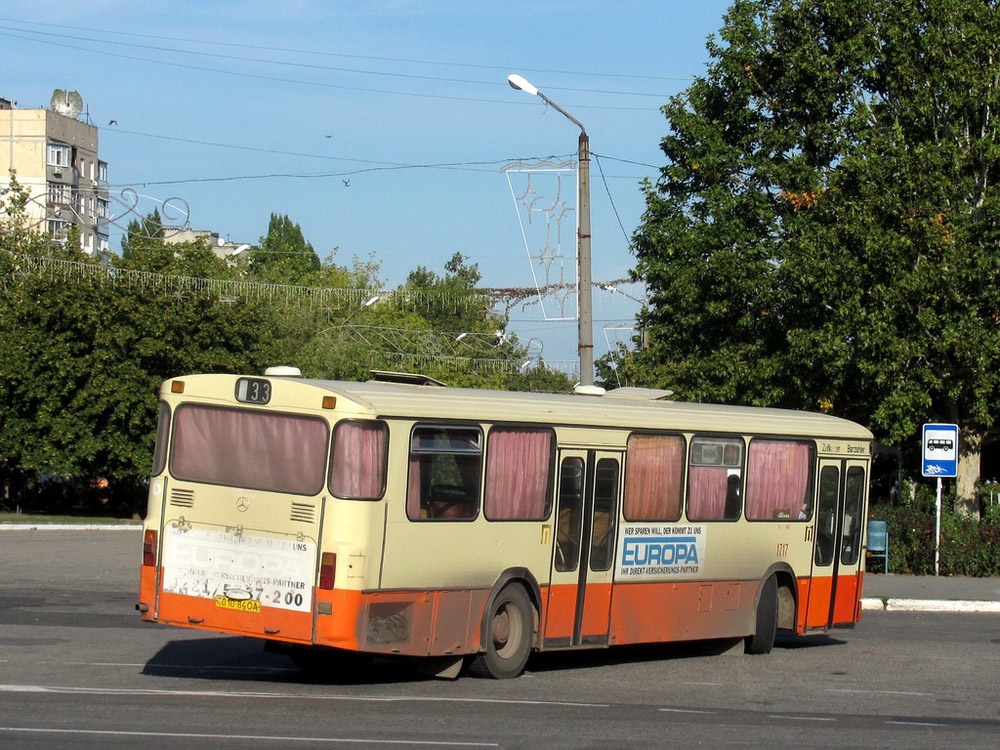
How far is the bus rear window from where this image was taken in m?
11.5

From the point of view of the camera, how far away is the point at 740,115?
3173 cm

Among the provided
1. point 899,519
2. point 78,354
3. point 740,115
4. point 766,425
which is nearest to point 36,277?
point 78,354

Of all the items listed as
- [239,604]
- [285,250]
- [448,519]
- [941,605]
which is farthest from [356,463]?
[285,250]

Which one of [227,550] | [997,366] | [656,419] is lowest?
[227,550]

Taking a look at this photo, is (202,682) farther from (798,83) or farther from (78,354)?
(78,354)

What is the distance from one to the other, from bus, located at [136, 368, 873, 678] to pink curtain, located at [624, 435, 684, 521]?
24 millimetres

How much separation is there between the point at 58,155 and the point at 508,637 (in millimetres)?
91350

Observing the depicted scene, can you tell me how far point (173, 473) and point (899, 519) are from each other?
1795 cm

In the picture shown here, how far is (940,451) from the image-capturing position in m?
24.6

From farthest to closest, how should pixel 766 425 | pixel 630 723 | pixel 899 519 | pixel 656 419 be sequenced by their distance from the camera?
1. pixel 899 519
2. pixel 766 425
3. pixel 656 419
4. pixel 630 723

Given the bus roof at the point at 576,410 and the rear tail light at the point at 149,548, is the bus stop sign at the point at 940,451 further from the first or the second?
the rear tail light at the point at 149,548

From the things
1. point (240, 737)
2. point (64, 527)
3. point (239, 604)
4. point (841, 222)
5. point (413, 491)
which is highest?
point (841, 222)

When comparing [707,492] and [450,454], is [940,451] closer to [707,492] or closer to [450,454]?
[707,492]

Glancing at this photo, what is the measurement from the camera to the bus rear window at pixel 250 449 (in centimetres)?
1153
